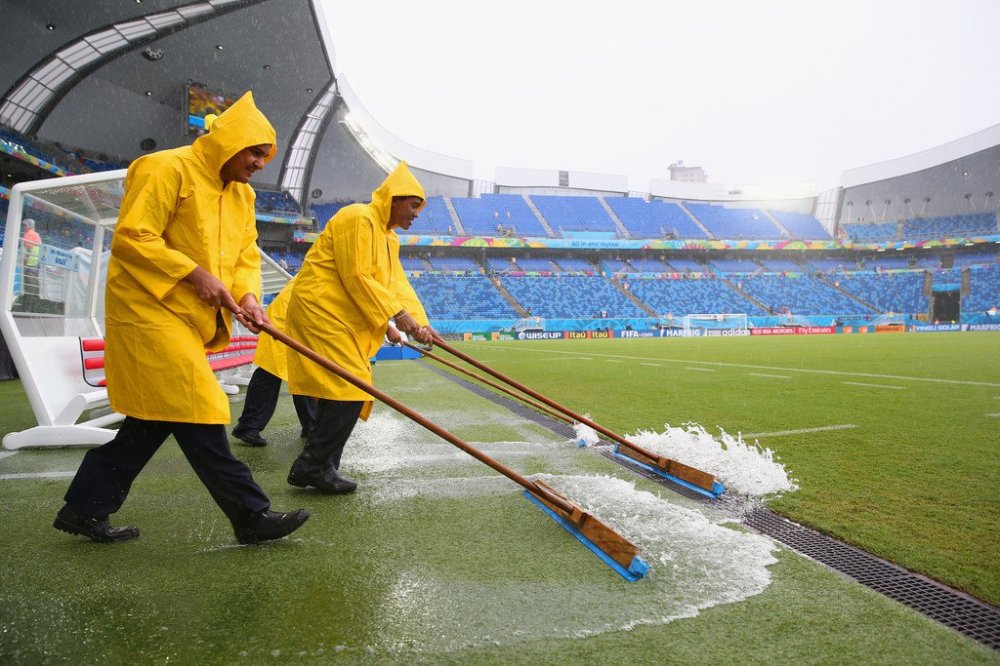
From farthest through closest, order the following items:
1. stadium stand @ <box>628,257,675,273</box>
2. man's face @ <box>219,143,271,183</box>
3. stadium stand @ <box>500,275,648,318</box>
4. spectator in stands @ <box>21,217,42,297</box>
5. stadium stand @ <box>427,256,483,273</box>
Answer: stadium stand @ <box>628,257,675,273</box> → stadium stand @ <box>427,256,483,273</box> → stadium stand @ <box>500,275,648,318</box> → spectator in stands @ <box>21,217,42,297</box> → man's face @ <box>219,143,271,183</box>

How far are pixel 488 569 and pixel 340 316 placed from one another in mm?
1815

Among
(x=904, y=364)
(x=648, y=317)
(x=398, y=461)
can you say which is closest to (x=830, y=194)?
(x=648, y=317)

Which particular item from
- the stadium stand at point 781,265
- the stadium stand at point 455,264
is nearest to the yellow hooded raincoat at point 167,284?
the stadium stand at point 455,264

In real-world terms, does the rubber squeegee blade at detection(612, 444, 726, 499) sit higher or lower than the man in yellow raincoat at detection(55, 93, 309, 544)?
lower

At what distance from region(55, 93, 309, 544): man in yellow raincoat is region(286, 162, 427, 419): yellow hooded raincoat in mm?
769

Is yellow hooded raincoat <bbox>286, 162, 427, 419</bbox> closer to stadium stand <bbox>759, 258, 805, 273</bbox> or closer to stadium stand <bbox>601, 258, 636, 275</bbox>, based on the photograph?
stadium stand <bbox>601, 258, 636, 275</bbox>

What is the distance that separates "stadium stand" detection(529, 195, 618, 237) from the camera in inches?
2069

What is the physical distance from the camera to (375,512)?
287 cm

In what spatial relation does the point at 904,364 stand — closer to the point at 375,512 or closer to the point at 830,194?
the point at 375,512

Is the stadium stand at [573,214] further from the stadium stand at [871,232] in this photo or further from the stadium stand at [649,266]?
the stadium stand at [871,232]

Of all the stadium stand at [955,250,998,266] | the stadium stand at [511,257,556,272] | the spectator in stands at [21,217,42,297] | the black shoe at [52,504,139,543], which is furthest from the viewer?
the stadium stand at [511,257,556,272]

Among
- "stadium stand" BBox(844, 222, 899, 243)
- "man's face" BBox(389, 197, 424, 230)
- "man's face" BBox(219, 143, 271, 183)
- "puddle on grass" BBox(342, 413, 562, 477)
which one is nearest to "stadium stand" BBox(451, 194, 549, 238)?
"stadium stand" BBox(844, 222, 899, 243)

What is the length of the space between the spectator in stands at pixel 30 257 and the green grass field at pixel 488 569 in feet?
5.22

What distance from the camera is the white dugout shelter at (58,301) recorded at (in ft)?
14.7
